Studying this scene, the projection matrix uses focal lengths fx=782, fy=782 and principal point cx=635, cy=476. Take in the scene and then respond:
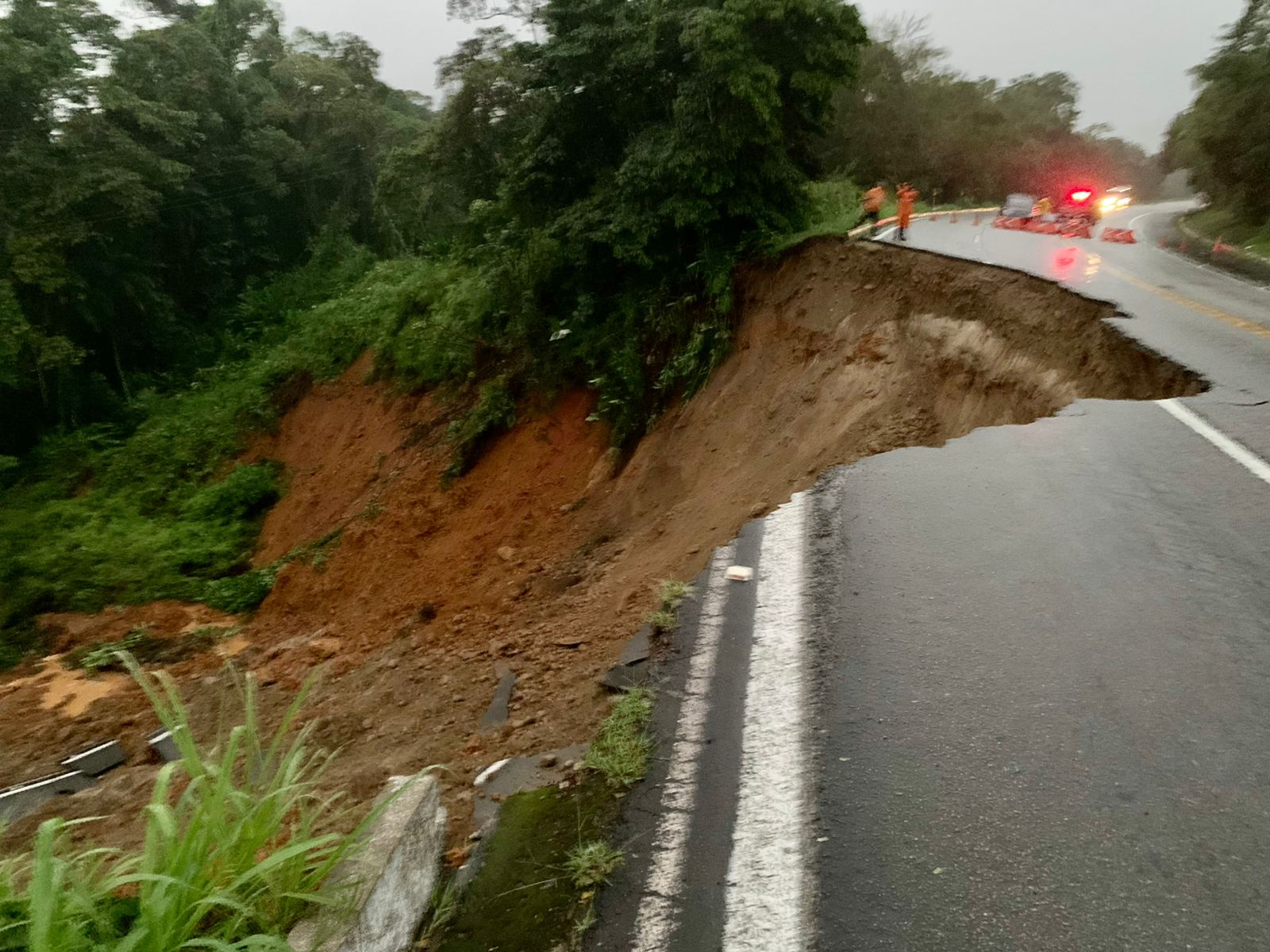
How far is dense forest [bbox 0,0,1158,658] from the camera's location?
10.4m

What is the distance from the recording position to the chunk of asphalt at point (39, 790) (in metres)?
6.16

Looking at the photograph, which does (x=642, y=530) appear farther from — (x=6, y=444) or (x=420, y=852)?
(x=6, y=444)

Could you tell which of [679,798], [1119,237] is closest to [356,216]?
[1119,237]

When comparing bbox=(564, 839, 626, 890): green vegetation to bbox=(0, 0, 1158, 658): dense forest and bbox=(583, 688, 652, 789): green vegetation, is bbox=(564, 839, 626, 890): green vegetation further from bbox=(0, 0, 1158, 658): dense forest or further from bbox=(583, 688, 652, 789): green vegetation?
bbox=(0, 0, 1158, 658): dense forest

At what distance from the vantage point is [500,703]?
13.6 ft

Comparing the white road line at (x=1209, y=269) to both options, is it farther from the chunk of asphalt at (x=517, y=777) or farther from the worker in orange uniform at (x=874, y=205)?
Result: the chunk of asphalt at (x=517, y=777)

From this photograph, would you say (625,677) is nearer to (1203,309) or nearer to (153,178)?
(1203,309)

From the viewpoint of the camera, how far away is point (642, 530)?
7.72 metres

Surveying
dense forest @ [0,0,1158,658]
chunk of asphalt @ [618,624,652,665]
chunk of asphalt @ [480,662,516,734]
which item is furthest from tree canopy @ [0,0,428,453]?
chunk of asphalt @ [618,624,652,665]

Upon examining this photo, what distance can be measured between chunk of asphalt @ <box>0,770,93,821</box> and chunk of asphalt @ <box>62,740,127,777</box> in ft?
0.25

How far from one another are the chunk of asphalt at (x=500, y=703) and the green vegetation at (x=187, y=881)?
1508 millimetres

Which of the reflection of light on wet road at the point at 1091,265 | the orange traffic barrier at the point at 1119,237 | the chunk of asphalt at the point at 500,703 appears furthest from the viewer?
the orange traffic barrier at the point at 1119,237

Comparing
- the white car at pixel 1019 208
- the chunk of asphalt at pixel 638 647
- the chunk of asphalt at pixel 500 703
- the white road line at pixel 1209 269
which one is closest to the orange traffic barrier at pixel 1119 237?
the white road line at pixel 1209 269

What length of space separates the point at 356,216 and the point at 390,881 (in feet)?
105
